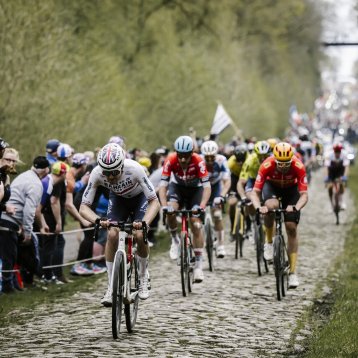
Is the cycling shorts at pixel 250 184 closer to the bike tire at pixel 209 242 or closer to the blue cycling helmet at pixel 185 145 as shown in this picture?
the bike tire at pixel 209 242

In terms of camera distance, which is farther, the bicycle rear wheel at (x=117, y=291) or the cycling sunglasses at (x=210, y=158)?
the cycling sunglasses at (x=210, y=158)

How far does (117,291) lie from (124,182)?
1371 mm

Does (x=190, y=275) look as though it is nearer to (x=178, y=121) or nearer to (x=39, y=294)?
(x=39, y=294)

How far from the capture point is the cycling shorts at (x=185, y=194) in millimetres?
14945

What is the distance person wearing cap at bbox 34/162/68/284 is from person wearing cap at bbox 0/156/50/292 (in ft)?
2.11

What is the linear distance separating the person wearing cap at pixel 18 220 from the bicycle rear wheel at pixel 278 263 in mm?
3296

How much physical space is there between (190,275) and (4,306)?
270cm

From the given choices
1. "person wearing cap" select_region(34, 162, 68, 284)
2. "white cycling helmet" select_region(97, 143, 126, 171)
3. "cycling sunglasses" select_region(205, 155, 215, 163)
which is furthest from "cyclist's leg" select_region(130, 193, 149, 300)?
"cycling sunglasses" select_region(205, 155, 215, 163)

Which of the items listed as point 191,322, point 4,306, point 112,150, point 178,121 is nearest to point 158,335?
point 191,322

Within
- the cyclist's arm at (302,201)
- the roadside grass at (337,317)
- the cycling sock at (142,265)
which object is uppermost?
the cyclist's arm at (302,201)

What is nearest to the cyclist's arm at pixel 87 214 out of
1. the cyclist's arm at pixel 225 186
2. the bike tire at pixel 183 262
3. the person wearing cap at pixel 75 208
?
the bike tire at pixel 183 262

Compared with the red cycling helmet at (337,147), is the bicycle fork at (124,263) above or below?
below

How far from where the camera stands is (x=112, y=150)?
397 inches

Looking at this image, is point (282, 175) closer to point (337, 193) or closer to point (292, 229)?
point (292, 229)
